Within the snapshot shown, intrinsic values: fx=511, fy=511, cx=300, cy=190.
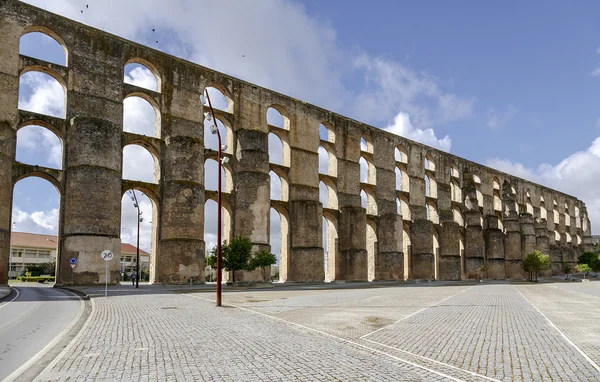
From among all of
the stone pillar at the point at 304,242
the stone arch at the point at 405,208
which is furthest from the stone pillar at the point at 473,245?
the stone pillar at the point at 304,242

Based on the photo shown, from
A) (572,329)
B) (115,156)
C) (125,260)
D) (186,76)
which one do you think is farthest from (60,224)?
(125,260)

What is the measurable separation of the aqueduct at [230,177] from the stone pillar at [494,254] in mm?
146

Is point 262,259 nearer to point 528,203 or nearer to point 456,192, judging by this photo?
point 456,192

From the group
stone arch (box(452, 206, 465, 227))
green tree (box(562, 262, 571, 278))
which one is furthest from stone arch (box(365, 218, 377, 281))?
green tree (box(562, 262, 571, 278))

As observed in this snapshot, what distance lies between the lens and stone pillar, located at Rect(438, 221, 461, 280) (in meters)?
55.3

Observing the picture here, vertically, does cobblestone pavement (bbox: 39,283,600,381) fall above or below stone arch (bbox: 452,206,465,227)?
below

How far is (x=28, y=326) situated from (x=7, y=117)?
69.9 feet

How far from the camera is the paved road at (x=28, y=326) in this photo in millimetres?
7855

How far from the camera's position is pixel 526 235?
232ft

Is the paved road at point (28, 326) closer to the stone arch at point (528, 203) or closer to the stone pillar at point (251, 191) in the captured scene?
the stone pillar at point (251, 191)

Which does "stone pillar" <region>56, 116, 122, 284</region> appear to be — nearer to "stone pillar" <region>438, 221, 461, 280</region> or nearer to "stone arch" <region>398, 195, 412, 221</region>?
"stone arch" <region>398, 195, 412, 221</region>

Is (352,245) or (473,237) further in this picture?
(473,237)

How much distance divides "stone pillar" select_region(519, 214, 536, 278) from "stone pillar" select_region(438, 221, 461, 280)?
2008 centimetres

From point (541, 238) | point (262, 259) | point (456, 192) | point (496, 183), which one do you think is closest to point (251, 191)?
point (262, 259)
